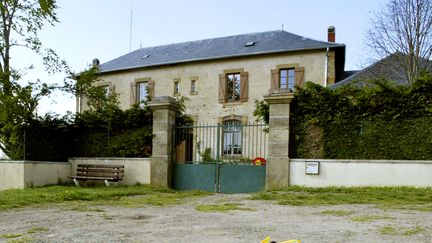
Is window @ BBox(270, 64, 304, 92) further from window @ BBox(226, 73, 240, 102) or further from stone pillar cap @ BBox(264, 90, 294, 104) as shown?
stone pillar cap @ BBox(264, 90, 294, 104)

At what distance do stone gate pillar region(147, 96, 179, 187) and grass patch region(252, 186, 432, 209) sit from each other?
297 cm

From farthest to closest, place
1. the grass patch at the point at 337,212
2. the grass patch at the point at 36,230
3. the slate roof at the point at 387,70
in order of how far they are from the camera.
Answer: the slate roof at the point at 387,70 < the grass patch at the point at 337,212 < the grass patch at the point at 36,230

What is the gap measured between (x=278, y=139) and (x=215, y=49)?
12.1 meters

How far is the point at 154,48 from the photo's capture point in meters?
24.1

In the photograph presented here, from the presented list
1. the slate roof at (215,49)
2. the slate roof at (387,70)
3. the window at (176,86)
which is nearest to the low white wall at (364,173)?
the slate roof at (387,70)

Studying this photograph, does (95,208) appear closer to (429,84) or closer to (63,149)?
(63,149)

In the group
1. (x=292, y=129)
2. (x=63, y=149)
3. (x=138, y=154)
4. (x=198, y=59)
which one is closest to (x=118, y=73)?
(x=198, y=59)

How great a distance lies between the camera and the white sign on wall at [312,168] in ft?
29.8

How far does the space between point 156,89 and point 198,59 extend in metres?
2.87

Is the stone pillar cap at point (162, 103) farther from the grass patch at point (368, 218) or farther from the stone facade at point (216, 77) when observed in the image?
the stone facade at point (216, 77)

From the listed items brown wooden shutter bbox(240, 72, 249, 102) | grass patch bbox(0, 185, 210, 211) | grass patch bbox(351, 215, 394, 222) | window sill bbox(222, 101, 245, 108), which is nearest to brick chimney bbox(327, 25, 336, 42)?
brown wooden shutter bbox(240, 72, 249, 102)

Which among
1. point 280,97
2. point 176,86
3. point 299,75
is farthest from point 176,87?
point 280,97

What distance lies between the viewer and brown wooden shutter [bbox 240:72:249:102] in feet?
62.7

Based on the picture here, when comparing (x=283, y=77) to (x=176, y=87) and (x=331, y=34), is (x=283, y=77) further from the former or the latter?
(x=176, y=87)
